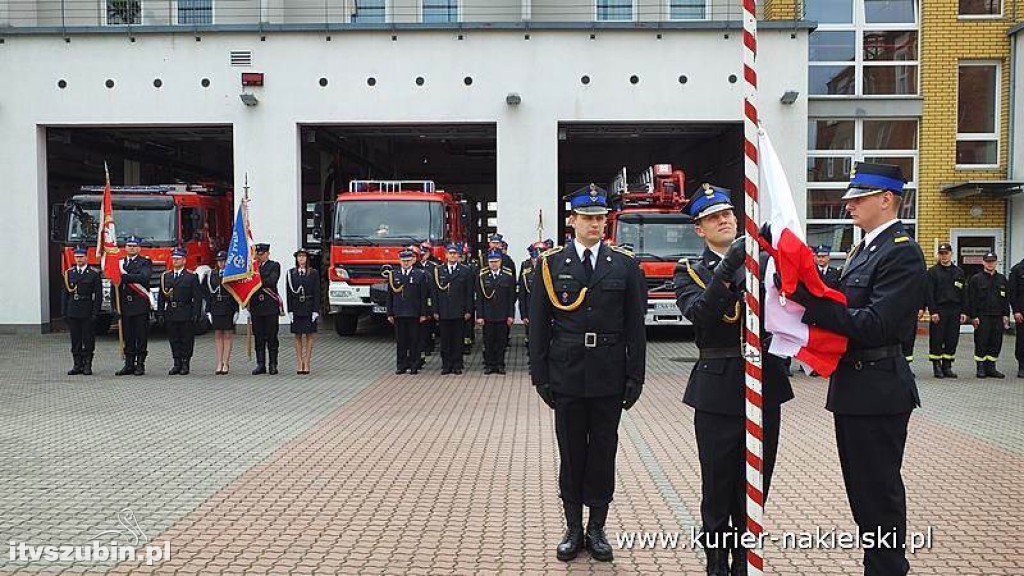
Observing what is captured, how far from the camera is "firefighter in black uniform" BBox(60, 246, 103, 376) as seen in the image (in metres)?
13.4

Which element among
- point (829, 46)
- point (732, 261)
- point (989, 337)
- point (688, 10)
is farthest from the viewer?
point (688, 10)

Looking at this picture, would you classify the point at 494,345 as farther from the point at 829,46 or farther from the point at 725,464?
the point at 829,46

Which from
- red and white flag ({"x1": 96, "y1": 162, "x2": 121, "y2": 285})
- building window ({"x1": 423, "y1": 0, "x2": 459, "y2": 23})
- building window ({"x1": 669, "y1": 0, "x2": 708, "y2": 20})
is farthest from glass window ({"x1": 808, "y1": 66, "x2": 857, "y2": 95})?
red and white flag ({"x1": 96, "y1": 162, "x2": 121, "y2": 285})

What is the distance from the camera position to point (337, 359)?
15.6 m

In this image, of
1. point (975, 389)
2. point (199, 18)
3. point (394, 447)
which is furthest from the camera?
point (199, 18)

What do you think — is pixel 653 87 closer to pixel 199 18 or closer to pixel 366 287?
pixel 366 287

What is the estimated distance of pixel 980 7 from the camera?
1983cm

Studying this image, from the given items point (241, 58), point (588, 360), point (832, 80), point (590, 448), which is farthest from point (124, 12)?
point (590, 448)

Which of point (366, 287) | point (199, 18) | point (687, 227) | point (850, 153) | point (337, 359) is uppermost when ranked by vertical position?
point (199, 18)

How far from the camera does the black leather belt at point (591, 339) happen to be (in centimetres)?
494

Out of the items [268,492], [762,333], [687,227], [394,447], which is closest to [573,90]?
[687,227]

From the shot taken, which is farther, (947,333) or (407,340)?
(407,340)

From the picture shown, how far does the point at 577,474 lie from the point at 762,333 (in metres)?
1.47

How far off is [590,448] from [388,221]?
12.5 metres
